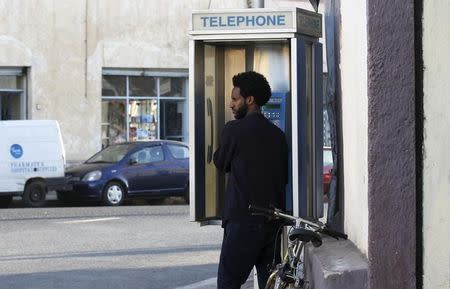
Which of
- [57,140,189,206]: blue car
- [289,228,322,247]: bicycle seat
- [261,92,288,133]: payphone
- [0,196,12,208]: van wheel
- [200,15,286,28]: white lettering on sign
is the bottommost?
[0,196,12,208]: van wheel

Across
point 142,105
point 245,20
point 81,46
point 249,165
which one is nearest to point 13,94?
point 81,46

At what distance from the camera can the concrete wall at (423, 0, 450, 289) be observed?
198 inches

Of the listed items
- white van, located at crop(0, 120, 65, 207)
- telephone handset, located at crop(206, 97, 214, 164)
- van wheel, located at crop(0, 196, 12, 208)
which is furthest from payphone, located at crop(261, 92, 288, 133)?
van wheel, located at crop(0, 196, 12, 208)

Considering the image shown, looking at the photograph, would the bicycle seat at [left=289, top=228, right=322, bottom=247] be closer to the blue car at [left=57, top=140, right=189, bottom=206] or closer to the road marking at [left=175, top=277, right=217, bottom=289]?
the road marking at [left=175, top=277, right=217, bottom=289]

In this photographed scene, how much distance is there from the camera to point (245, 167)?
609cm

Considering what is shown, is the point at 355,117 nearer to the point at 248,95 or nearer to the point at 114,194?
the point at 248,95

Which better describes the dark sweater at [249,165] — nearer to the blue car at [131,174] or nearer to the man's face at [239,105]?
the man's face at [239,105]

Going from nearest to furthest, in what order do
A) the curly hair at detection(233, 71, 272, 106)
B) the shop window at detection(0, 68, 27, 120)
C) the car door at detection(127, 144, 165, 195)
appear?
the curly hair at detection(233, 71, 272, 106) < the car door at detection(127, 144, 165, 195) < the shop window at detection(0, 68, 27, 120)

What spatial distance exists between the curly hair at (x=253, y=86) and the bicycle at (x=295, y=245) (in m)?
0.89

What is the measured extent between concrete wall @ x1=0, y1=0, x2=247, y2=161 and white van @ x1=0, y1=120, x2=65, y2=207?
593cm

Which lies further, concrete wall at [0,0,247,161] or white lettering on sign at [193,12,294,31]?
concrete wall at [0,0,247,161]

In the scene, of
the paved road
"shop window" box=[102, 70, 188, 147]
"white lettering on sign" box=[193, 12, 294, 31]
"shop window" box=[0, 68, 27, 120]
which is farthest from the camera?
"shop window" box=[102, 70, 188, 147]

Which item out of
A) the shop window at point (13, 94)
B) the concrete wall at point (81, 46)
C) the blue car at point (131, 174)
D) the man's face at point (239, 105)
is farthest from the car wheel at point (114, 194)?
the man's face at point (239, 105)

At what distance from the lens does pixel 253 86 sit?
6312 mm
